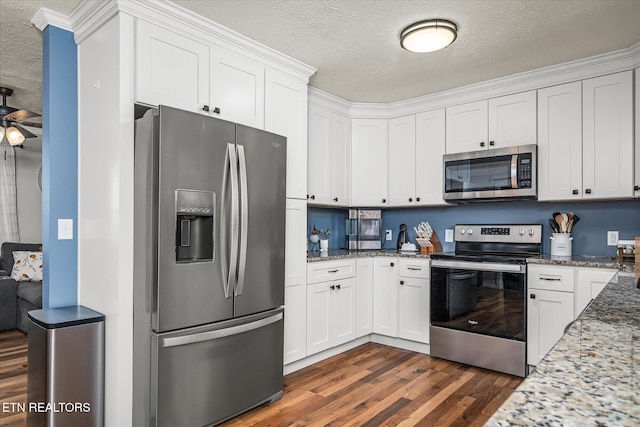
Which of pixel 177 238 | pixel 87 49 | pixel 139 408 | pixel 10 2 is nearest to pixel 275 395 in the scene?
pixel 139 408

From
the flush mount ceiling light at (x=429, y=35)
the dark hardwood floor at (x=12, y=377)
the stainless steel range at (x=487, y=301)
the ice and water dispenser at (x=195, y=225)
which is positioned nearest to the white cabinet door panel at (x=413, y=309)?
the stainless steel range at (x=487, y=301)

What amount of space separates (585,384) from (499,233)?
322cm

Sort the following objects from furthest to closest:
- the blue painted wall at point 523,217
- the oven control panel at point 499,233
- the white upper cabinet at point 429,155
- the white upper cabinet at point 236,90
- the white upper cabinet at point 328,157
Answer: the white upper cabinet at point 429,155 → the white upper cabinet at point 328,157 → the oven control panel at point 499,233 → the blue painted wall at point 523,217 → the white upper cabinet at point 236,90

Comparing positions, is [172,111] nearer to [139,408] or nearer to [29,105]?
[139,408]

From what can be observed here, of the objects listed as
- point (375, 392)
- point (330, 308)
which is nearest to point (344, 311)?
point (330, 308)

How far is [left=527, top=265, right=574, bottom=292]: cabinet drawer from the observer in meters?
2.89

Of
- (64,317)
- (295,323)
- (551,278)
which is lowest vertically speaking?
(295,323)

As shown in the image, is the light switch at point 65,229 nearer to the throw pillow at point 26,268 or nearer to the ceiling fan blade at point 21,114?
the ceiling fan blade at point 21,114

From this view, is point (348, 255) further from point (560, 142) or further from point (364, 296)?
point (560, 142)

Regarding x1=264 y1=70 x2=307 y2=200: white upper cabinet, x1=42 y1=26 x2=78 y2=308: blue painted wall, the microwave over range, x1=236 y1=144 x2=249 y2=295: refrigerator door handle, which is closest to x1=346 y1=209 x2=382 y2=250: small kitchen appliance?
the microwave over range

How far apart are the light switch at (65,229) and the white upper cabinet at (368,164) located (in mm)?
2558

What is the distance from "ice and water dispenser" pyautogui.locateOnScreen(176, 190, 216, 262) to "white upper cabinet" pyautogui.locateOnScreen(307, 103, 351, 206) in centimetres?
154

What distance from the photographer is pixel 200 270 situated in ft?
7.07

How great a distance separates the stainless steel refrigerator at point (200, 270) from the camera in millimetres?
2031
